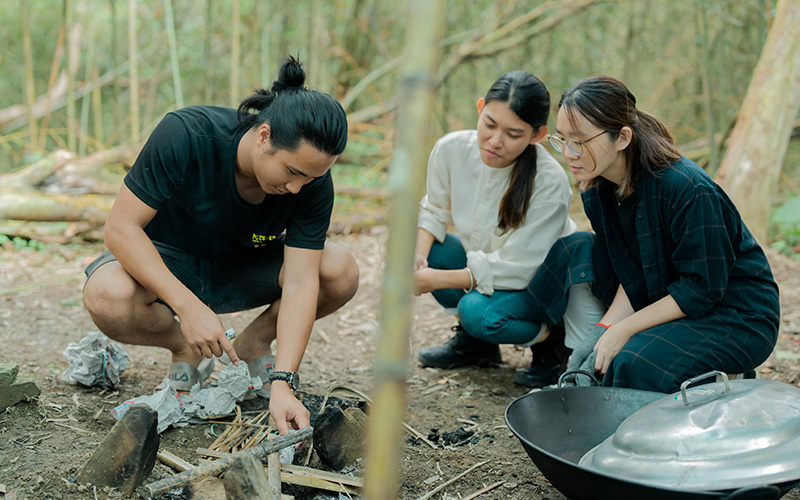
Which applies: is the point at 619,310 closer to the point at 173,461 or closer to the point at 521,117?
the point at 521,117

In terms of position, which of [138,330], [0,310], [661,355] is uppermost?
[661,355]

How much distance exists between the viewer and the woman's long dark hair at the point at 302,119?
189 centimetres

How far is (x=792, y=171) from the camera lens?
349 inches

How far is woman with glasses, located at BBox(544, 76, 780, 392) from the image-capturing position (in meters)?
2.07

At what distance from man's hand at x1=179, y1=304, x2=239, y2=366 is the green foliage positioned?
4551 mm

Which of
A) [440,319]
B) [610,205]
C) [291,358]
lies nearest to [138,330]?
[291,358]

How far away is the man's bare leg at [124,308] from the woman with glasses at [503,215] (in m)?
1.06

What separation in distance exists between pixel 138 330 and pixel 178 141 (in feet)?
2.32

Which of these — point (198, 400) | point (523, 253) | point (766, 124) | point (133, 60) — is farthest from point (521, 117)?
point (133, 60)

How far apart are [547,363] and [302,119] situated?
5.53 feet

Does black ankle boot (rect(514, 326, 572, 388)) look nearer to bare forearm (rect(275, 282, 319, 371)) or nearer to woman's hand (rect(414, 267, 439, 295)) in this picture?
woman's hand (rect(414, 267, 439, 295))

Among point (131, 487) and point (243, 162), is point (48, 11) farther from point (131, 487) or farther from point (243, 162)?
point (131, 487)

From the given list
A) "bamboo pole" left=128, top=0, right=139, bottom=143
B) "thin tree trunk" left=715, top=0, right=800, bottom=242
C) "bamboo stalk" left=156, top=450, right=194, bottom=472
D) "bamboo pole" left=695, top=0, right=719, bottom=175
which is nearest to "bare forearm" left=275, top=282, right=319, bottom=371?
"bamboo stalk" left=156, top=450, right=194, bottom=472

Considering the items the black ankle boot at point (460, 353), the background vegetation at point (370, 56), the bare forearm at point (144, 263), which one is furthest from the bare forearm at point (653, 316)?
the background vegetation at point (370, 56)
